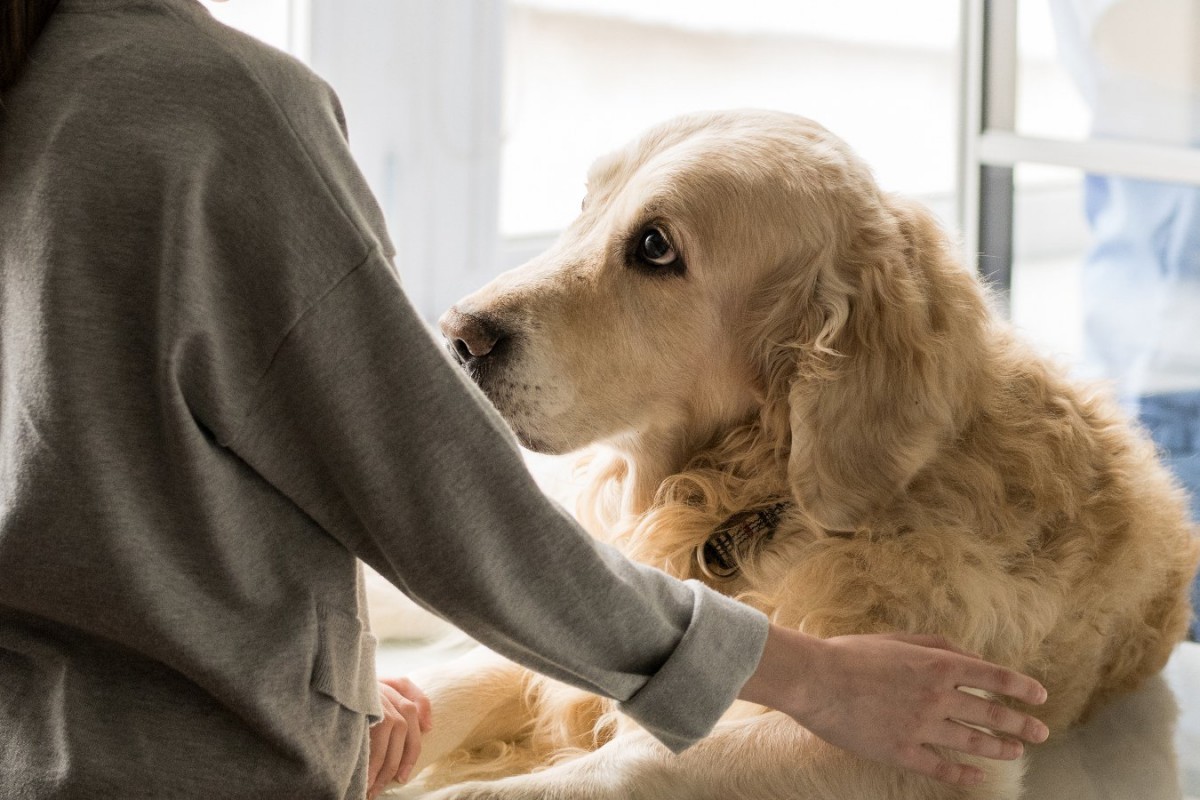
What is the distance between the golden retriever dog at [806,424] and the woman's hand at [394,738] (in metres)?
0.06

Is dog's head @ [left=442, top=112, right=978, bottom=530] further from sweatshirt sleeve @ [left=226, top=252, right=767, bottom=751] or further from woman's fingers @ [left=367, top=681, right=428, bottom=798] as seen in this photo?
sweatshirt sleeve @ [left=226, top=252, right=767, bottom=751]

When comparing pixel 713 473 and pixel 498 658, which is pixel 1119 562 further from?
pixel 498 658

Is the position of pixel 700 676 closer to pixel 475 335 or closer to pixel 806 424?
pixel 806 424

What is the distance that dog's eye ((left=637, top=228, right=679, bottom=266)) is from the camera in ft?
5.04

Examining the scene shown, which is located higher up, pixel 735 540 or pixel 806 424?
pixel 806 424

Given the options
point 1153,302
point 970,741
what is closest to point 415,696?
point 970,741

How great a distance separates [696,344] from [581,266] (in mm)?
170

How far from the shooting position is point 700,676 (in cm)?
106

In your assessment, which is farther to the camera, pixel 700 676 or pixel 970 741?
pixel 970 741

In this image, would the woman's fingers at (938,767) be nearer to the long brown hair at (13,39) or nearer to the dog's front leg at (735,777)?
the dog's front leg at (735,777)

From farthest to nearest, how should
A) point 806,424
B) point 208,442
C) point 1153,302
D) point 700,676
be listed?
point 1153,302 → point 806,424 → point 700,676 → point 208,442

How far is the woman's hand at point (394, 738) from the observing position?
1334 millimetres

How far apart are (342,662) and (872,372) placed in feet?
2.32

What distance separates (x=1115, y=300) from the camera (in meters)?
3.50
